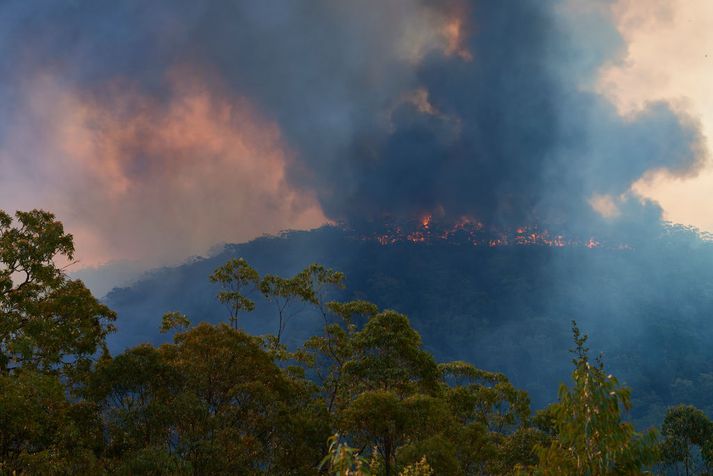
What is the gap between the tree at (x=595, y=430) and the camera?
36.8 ft

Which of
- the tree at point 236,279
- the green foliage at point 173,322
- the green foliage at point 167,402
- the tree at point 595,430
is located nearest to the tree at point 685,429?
the green foliage at point 167,402

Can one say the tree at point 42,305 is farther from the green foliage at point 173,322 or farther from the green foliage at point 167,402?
the green foliage at point 173,322

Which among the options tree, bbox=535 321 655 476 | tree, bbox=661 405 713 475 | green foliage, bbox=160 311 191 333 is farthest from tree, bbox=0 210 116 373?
tree, bbox=661 405 713 475

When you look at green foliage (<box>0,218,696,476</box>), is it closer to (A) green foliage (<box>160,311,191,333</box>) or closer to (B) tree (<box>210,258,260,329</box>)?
(A) green foliage (<box>160,311,191,333</box>)

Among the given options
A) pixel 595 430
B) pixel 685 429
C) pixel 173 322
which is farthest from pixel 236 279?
pixel 685 429

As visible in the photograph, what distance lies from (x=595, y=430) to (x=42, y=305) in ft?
90.3

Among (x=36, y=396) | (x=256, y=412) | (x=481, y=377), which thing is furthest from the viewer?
(x=481, y=377)

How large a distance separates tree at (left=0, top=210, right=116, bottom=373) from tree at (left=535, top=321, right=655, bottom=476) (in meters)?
24.0

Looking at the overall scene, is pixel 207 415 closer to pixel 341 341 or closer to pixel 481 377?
pixel 341 341

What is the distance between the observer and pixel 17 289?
84.3 ft

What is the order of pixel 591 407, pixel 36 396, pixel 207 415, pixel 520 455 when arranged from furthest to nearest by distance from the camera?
pixel 520 455
pixel 207 415
pixel 36 396
pixel 591 407

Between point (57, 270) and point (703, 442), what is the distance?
65.1 metres

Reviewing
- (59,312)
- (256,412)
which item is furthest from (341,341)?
(59,312)

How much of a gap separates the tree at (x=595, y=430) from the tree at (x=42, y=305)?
78.8 ft
